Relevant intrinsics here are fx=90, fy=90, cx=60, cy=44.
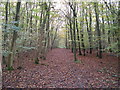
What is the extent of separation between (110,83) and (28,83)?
14.0 feet

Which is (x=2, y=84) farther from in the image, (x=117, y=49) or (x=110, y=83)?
(x=117, y=49)

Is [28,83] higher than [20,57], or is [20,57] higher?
[20,57]

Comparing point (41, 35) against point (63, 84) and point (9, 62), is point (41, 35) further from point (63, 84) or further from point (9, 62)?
point (63, 84)

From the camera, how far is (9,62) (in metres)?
6.20

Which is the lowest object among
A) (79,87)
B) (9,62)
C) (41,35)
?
(79,87)

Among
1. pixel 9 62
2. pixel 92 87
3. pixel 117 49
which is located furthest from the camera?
pixel 9 62

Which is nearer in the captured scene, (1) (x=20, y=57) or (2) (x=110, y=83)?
(2) (x=110, y=83)

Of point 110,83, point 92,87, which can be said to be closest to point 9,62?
point 92,87

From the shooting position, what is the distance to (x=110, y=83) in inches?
187

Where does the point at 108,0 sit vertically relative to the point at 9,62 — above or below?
above

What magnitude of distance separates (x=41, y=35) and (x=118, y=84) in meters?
6.56

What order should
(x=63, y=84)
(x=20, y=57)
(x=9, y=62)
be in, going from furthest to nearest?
(x=20, y=57) < (x=9, y=62) < (x=63, y=84)

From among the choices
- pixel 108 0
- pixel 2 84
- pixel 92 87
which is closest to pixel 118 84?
pixel 92 87

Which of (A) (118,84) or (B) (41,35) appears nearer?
(A) (118,84)
